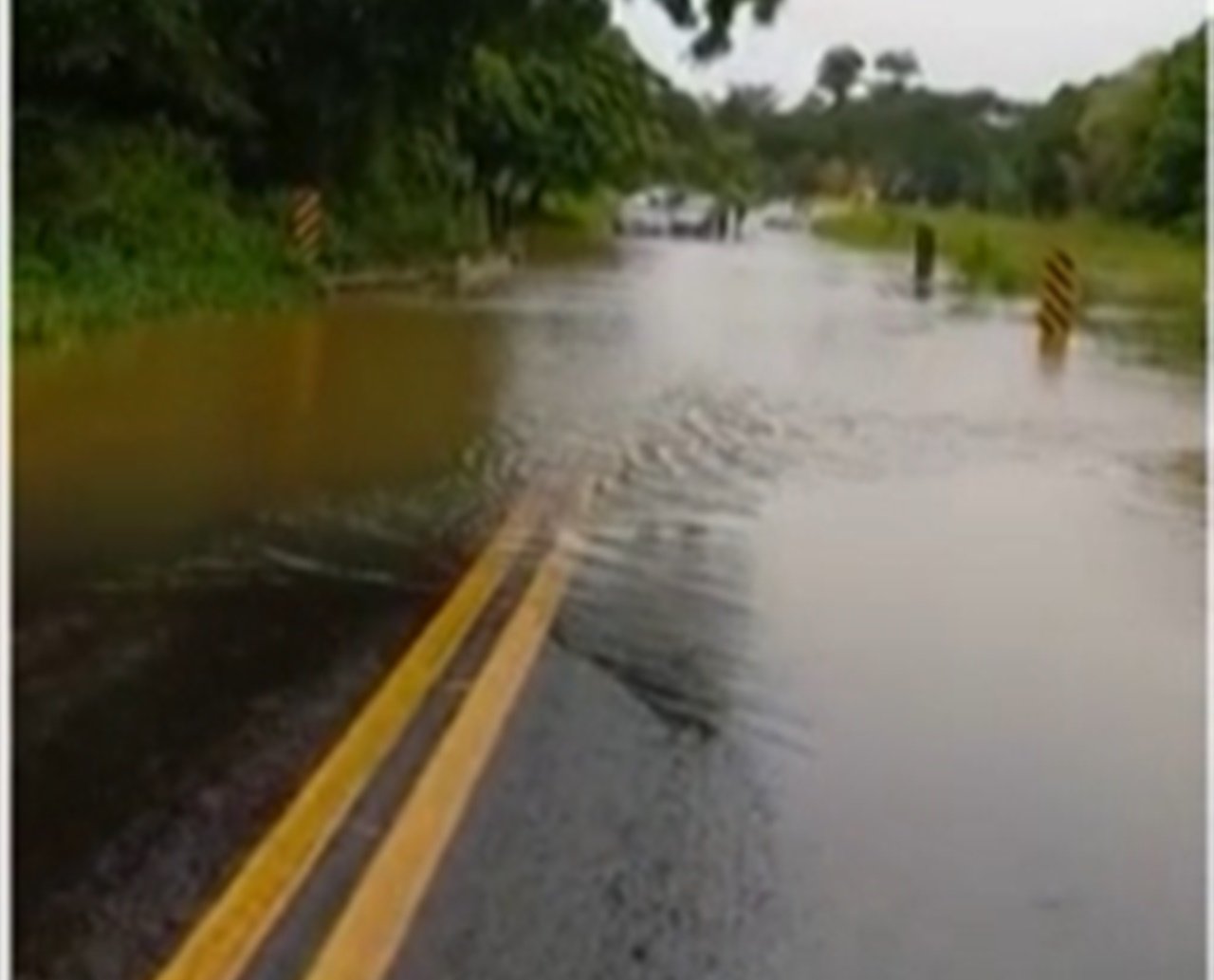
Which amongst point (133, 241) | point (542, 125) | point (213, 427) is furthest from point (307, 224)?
point (542, 125)

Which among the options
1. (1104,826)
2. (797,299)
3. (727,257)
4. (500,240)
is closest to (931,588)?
(1104,826)

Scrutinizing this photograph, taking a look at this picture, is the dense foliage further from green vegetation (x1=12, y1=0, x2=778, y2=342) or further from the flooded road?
the flooded road

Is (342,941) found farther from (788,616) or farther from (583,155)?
(583,155)

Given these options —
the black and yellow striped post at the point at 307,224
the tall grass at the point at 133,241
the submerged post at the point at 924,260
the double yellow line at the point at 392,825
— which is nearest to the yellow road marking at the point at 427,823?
the double yellow line at the point at 392,825

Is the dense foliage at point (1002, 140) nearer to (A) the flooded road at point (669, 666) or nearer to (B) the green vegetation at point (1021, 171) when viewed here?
(B) the green vegetation at point (1021, 171)

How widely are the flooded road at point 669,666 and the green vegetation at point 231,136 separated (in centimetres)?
485

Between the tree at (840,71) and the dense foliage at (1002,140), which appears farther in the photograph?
the tree at (840,71)

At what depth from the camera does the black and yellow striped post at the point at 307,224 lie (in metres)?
29.6

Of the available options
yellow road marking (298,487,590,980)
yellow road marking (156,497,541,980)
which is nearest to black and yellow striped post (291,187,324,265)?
yellow road marking (156,497,541,980)

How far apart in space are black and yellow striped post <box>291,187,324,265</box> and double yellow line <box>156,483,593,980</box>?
21384mm

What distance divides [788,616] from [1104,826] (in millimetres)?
2835

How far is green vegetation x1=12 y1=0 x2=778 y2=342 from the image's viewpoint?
22.5 metres

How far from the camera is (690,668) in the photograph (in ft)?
25.0

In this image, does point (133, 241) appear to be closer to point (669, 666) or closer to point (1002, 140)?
point (669, 666)
